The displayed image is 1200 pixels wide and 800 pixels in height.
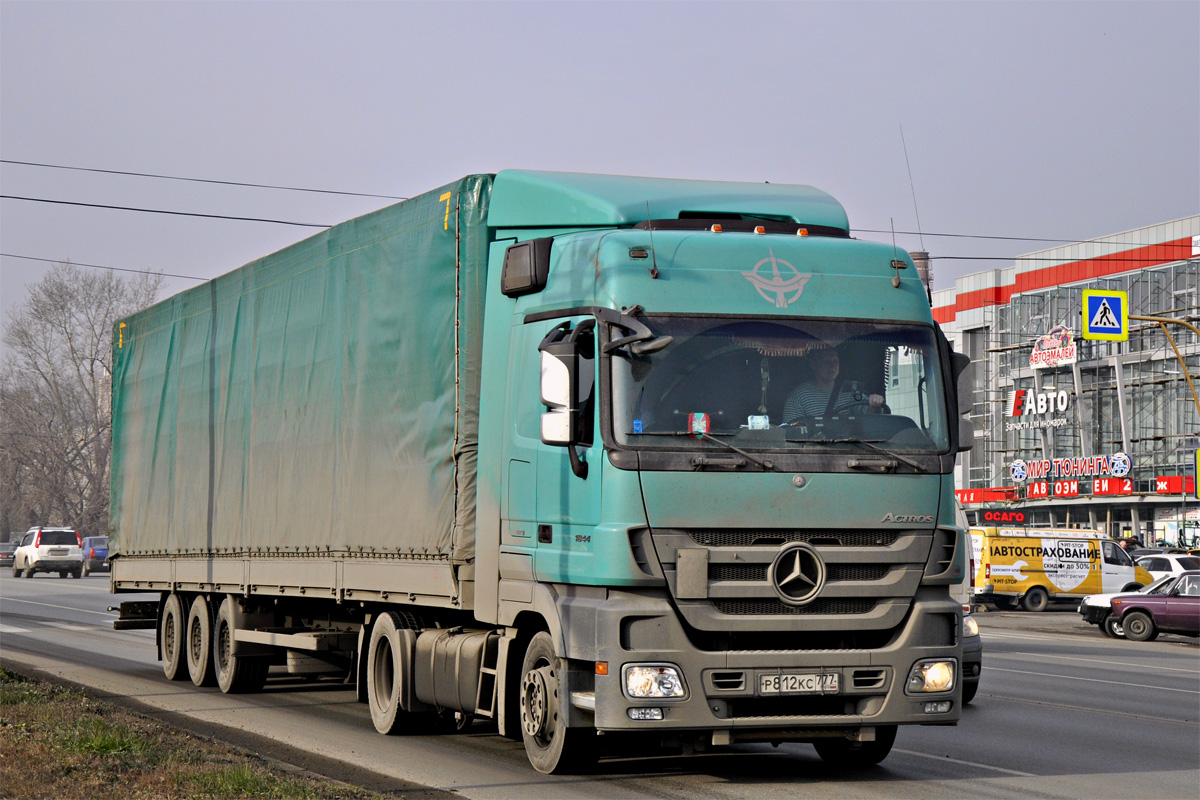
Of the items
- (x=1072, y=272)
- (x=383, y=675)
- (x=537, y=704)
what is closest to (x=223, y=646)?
(x=383, y=675)

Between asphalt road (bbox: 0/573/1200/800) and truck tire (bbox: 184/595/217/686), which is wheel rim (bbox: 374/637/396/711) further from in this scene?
truck tire (bbox: 184/595/217/686)

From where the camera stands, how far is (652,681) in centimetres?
813

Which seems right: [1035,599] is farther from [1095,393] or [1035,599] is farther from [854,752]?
[1095,393]

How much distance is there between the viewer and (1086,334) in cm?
5438

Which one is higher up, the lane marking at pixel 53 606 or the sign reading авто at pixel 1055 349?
the sign reading авто at pixel 1055 349

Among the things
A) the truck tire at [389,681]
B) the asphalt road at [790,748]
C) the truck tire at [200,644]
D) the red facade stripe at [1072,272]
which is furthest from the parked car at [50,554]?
the truck tire at [389,681]

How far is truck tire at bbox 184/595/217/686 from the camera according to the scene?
15.5 meters

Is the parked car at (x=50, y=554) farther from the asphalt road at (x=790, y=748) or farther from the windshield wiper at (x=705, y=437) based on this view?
the windshield wiper at (x=705, y=437)

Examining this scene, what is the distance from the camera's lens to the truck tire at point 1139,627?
29062 millimetres

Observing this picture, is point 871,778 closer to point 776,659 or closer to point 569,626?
point 776,659

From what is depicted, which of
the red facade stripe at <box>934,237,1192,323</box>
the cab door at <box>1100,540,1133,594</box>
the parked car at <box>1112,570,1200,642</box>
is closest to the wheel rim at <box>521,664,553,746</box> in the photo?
the parked car at <box>1112,570,1200,642</box>

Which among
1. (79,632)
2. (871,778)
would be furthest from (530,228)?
(79,632)

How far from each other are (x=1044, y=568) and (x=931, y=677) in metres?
31.8

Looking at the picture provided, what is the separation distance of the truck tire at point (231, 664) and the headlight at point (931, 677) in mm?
8327
